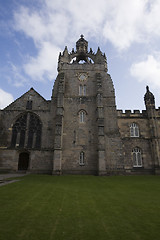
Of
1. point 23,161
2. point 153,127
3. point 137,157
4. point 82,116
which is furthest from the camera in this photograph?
point 82,116

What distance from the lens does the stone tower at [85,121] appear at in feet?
63.0

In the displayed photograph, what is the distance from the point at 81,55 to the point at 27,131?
60.9 ft

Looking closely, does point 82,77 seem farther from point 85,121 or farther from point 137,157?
point 137,157

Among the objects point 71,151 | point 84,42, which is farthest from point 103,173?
point 84,42

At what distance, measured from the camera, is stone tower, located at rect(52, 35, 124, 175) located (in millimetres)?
19203

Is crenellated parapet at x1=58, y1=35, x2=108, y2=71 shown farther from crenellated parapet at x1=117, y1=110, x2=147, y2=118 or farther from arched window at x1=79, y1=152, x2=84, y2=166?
arched window at x1=79, y1=152, x2=84, y2=166

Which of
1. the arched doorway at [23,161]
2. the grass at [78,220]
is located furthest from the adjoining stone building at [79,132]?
the grass at [78,220]

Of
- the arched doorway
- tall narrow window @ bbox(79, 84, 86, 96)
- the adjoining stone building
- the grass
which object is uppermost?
tall narrow window @ bbox(79, 84, 86, 96)

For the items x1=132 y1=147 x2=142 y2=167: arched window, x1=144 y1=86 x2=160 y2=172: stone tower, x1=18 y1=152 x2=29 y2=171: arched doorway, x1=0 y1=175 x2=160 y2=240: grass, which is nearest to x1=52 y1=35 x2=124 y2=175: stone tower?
x1=132 y1=147 x2=142 y2=167: arched window

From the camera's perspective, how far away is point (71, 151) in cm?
2009

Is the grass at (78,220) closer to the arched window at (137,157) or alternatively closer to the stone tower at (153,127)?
the arched window at (137,157)

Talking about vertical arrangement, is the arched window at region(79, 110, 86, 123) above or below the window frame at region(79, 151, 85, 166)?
above

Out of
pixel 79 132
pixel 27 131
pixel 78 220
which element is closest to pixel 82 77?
pixel 79 132

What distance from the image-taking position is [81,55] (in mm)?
29031
